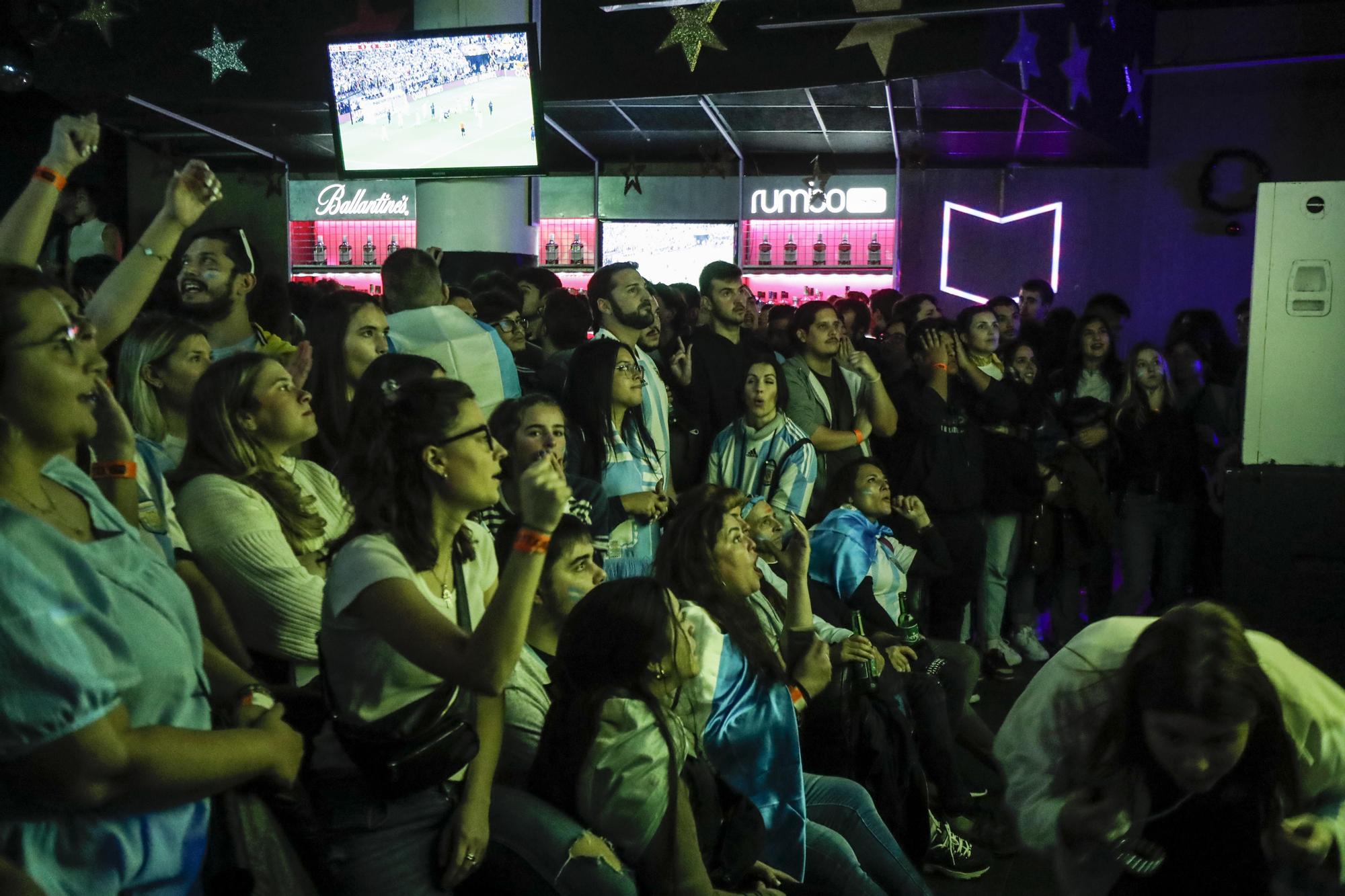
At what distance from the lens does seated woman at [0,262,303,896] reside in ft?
4.67

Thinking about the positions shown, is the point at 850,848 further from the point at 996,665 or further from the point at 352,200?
the point at 352,200

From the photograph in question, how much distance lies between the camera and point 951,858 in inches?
151

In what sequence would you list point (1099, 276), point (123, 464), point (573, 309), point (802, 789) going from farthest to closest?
point (1099, 276)
point (573, 309)
point (802, 789)
point (123, 464)

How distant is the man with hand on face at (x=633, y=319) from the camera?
4.62 meters

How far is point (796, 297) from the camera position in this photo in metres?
11.1

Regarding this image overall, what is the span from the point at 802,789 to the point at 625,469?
157cm

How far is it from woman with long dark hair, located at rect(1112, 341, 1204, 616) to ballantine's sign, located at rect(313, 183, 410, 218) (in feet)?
24.6

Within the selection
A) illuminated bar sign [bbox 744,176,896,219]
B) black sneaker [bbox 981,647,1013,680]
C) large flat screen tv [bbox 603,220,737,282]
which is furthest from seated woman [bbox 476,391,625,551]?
large flat screen tv [bbox 603,220,737,282]

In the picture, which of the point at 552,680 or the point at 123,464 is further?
the point at 552,680

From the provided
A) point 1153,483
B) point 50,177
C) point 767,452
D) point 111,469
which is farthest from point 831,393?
point 111,469

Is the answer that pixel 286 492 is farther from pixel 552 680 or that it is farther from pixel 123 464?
pixel 552 680

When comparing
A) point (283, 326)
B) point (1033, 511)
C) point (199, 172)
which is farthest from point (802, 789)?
point (1033, 511)

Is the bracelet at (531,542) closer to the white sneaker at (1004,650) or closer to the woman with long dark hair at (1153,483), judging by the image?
the white sneaker at (1004,650)

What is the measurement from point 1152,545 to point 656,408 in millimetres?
3229
